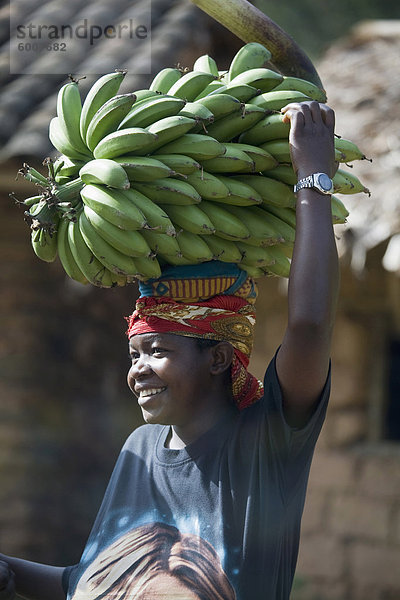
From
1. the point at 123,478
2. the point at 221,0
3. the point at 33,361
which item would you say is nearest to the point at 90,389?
the point at 33,361

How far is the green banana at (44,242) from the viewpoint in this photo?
2.57 metres

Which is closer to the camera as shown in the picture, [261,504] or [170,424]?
[261,504]

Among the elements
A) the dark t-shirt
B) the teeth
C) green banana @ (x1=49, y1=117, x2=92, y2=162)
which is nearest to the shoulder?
the dark t-shirt

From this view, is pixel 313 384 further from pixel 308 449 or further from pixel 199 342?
pixel 199 342

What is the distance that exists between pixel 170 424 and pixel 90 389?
12.2 feet

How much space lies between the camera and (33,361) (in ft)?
19.8

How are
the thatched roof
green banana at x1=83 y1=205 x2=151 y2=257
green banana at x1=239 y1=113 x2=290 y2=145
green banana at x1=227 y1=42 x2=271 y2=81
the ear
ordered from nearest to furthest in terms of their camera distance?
green banana at x1=83 y1=205 x2=151 y2=257 < green banana at x1=239 y1=113 x2=290 y2=145 < the ear < green banana at x1=227 y1=42 x2=271 y2=81 < the thatched roof

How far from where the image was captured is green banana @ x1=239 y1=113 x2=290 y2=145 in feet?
8.09

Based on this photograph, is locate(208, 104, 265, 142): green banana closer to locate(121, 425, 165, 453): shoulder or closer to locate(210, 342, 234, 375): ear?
locate(210, 342, 234, 375): ear

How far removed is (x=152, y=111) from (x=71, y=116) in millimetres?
325

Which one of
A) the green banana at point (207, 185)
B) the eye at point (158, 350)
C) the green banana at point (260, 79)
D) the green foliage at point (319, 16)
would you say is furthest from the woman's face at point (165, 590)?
the green foliage at point (319, 16)

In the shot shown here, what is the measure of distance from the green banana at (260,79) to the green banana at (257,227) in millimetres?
360

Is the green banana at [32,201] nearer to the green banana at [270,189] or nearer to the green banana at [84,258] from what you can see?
the green banana at [84,258]

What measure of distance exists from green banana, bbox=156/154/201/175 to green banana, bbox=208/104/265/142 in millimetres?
142
